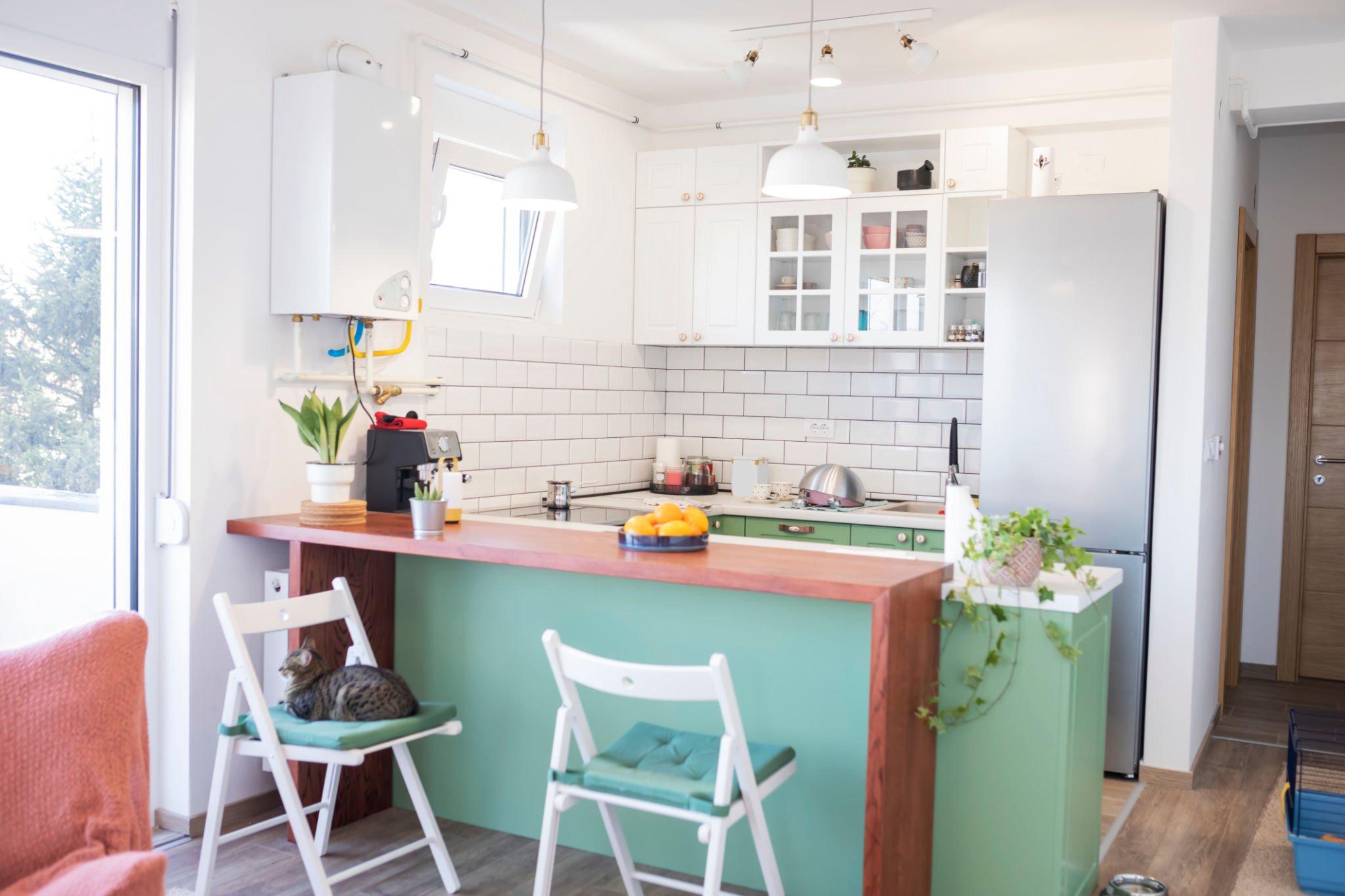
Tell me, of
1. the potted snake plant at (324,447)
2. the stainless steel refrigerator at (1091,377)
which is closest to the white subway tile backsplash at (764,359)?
the stainless steel refrigerator at (1091,377)

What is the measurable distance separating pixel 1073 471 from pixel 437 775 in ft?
7.98

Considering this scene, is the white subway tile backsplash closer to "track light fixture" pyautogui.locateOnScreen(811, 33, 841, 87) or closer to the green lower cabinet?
"track light fixture" pyautogui.locateOnScreen(811, 33, 841, 87)

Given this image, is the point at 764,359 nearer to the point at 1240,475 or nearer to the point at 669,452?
the point at 669,452

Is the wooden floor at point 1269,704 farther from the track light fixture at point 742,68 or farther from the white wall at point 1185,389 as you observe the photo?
the track light fixture at point 742,68

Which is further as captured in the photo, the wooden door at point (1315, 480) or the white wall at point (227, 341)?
the wooden door at point (1315, 480)

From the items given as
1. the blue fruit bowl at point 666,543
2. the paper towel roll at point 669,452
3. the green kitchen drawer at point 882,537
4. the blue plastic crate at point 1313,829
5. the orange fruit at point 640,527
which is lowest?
the blue plastic crate at point 1313,829

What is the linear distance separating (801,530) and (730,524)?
0.33 metres

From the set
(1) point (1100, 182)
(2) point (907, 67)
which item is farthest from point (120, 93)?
(1) point (1100, 182)

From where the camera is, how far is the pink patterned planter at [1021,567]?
2.72 meters

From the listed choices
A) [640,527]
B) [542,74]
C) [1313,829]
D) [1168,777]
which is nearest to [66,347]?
[640,527]

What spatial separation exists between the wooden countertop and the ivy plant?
10 cm

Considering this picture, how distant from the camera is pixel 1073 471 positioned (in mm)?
4207

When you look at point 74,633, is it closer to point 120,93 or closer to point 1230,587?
point 120,93

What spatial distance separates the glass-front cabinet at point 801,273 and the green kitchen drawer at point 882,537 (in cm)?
89
